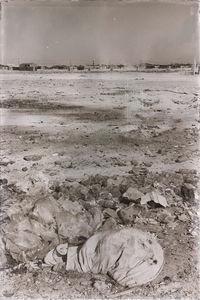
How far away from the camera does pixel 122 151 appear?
625 cm

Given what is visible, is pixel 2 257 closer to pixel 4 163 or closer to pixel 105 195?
pixel 105 195

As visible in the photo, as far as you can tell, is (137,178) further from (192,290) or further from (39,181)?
(192,290)

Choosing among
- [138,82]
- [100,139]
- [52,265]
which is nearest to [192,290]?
[52,265]

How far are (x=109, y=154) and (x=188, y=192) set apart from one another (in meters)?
1.83

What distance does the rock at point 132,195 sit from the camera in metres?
4.42

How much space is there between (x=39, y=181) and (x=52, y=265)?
1.75 meters

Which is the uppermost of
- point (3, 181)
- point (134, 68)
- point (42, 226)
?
point (134, 68)

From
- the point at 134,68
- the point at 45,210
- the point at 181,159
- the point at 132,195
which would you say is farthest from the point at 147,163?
the point at 134,68

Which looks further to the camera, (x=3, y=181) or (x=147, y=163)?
(x=147, y=163)

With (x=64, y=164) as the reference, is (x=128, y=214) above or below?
below

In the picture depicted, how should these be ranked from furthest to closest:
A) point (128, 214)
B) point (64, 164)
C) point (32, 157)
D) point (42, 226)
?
1. point (32, 157)
2. point (64, 164)
3. point (128, 214)
4. point (42, 226)

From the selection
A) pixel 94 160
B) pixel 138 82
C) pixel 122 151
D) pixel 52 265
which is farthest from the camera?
pixel 138 82

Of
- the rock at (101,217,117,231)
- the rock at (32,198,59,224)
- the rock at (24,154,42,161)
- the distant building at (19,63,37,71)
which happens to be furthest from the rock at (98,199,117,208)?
the distant building at (19,63,37,71)

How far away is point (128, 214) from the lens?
4.16m
